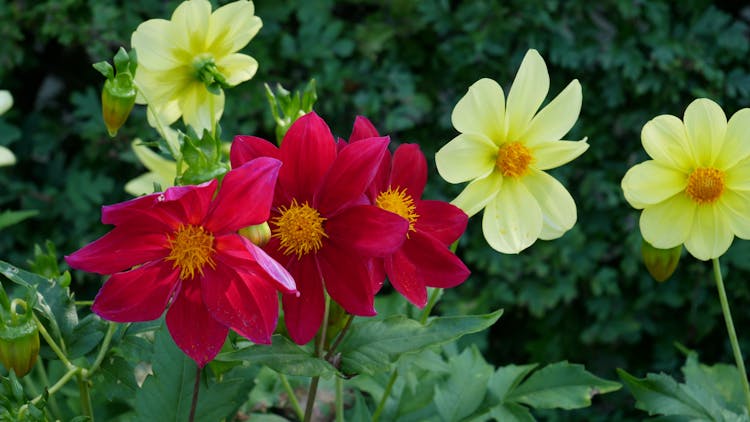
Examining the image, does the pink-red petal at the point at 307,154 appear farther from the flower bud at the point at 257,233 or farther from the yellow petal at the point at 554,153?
the yellow petal at the point at 554,153

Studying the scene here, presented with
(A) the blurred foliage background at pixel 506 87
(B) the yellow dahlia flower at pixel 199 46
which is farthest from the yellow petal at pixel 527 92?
(A) the blurred foliage background at pixel 506 87

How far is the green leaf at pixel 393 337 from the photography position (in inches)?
29.0

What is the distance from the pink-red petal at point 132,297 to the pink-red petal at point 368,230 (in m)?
0.13

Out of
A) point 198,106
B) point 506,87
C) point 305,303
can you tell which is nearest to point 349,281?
point 305,303

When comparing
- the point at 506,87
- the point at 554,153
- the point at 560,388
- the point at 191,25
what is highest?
the point at 554,153

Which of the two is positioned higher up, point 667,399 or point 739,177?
point 739,177

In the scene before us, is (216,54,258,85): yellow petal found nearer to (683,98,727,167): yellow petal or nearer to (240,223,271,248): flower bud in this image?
(240,223,271,248): flower bud

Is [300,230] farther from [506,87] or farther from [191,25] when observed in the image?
[506,87]

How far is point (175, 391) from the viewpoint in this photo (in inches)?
31.8

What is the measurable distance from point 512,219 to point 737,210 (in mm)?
195

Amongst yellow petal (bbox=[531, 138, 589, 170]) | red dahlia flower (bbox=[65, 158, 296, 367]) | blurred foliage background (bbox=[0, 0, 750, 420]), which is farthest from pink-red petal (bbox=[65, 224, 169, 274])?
blurred foliage background (bbox=[0, 0, 750, 420])

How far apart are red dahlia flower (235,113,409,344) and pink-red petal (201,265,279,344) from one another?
36 millimetres

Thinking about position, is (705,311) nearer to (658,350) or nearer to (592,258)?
(658,350)

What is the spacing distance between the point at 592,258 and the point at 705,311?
27 cm
